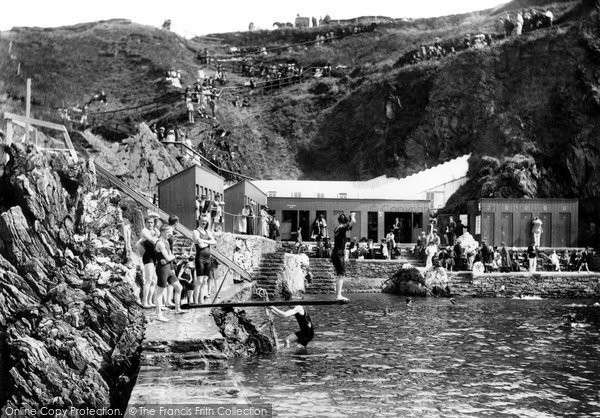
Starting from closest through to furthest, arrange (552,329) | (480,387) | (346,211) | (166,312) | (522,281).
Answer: (480,387)
(166,312)
(552,329)
(522,281)
(346,211)

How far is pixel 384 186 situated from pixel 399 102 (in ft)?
59.9

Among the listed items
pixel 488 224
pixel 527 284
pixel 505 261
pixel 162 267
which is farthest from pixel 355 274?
pixel 162 267

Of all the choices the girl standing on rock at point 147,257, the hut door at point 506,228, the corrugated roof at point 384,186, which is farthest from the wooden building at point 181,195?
the corrugated roof at point 384,186

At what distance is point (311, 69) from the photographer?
4375 inches

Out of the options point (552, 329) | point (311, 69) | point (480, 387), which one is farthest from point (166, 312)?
point (311, 69)

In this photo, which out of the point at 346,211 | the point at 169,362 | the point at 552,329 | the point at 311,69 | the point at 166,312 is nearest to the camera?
the point at 169,362

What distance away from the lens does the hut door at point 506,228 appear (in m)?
47.8

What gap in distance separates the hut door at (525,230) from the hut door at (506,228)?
1.85 ft

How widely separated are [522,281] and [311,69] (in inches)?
3010

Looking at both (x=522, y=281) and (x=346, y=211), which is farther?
(x=346, y=211)

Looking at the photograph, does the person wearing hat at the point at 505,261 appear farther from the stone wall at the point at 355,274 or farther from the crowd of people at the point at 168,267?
the crowd of people at the point at 168,267

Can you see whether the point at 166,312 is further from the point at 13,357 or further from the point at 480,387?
the point at 480,387

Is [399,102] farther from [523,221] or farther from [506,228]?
[506,228]

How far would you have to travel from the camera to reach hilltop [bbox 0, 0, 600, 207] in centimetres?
5934
